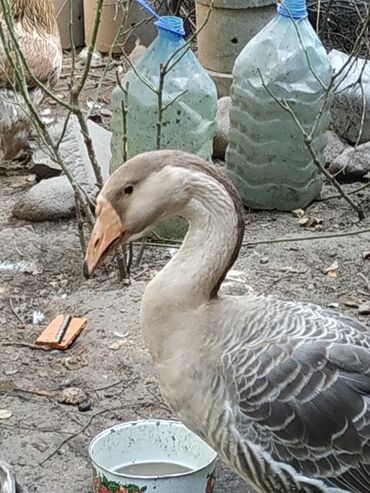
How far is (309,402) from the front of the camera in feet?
8.43

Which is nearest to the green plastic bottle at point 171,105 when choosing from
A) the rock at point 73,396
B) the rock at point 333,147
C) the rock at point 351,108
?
the rock at point 333,147

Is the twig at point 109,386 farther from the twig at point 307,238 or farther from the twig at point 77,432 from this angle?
the twig at point 307,238

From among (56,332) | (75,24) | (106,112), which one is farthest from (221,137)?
(75,24)

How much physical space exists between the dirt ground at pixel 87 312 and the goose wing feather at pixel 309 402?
0.79m

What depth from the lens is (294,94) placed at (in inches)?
205

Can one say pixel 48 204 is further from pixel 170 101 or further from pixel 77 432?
pixel 77 432

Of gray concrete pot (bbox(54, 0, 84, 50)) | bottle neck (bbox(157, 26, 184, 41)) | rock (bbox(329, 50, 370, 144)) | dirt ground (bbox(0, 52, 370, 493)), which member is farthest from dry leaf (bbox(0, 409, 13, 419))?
gray concrete pot (bbox(54, 0, 84, 50))

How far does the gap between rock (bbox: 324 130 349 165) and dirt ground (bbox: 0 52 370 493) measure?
1.70 ft

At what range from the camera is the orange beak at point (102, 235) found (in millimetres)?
2648

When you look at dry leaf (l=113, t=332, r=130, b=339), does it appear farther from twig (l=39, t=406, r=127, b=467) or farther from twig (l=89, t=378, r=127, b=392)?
twig (l=39, t=406, r=127, b=467)

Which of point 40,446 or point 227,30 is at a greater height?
point 227,30

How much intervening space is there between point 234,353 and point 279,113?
273 centimetres

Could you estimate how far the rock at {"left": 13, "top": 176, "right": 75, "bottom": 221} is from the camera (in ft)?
17.0

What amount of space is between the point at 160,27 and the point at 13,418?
2009 millimetres
